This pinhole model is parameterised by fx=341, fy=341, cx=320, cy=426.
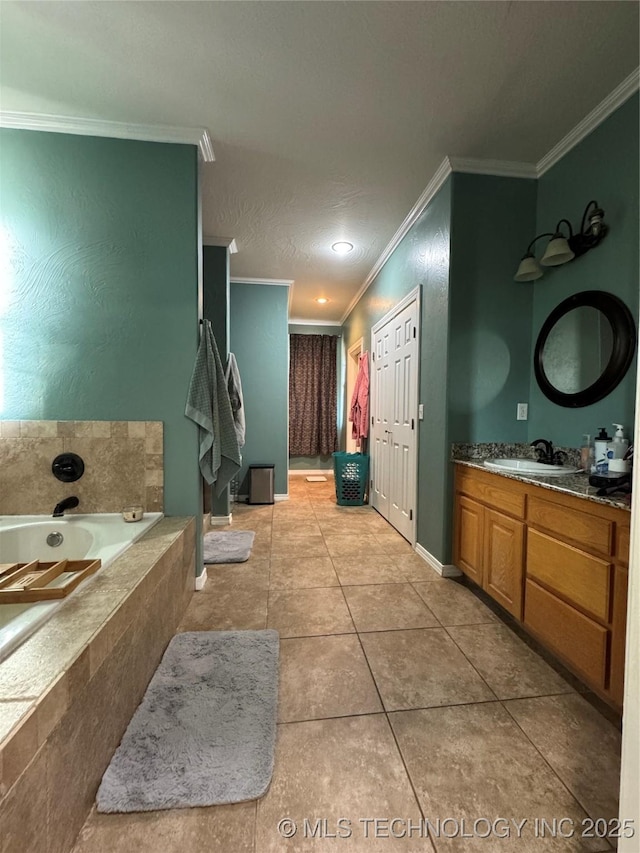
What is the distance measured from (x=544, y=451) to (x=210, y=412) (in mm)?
1995

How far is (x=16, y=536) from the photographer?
1704 millimetres

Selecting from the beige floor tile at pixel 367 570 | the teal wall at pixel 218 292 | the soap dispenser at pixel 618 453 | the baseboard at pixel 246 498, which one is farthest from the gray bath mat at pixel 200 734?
the baseboard at pixel 246 498

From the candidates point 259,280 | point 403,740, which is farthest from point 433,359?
point 259,280

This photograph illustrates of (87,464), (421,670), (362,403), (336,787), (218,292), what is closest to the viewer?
(336,787)

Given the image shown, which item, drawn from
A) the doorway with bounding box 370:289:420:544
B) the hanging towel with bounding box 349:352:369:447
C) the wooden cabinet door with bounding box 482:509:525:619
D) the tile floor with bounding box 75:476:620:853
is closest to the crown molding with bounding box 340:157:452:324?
the doorway with bounding box 370:289:420:544

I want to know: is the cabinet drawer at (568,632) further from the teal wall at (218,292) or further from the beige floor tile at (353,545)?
the teal wall at (218,292)

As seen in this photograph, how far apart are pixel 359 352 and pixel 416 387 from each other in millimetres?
2156

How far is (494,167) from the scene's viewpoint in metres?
2.12

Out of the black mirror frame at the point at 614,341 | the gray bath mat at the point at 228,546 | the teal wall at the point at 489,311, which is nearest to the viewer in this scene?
the black mirror frame at the point at 614,341

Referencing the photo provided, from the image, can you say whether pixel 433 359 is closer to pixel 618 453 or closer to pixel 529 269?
pixel 529 269

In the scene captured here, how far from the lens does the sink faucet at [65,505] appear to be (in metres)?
1.81

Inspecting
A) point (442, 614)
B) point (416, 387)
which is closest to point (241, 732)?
point (442, 614)

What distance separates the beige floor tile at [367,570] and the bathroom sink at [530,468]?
0.95 m

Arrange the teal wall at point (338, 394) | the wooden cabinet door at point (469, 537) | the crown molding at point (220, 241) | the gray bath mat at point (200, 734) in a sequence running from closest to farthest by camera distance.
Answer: the gray bath mat at point (200, 734)
the wooden cabinet door at point (469, 537)
the crown molding at point (220, 241)
the teal wall at point (338, 394)
